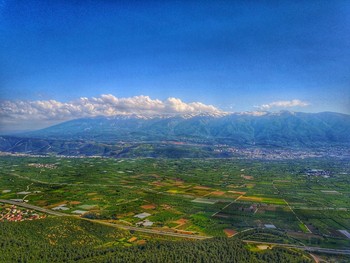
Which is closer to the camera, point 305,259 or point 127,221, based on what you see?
point 305,259

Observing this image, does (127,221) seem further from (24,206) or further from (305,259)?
(305,259)

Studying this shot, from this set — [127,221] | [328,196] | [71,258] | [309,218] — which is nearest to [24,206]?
[127,221]

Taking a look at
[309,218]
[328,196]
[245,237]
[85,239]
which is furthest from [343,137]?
[85,239]

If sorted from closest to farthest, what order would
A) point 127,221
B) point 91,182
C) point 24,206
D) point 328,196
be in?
point 127,221, point 24,206, point 328,196, point 91,182

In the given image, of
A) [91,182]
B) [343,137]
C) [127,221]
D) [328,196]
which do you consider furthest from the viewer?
[343,137]

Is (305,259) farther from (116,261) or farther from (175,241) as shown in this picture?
(116,261)

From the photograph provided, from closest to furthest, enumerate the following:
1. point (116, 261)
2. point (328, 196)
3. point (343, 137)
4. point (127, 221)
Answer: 1. point (116, 261)
2. point (127, 221)
3. point (328, 196)
4. point (343, 137)
